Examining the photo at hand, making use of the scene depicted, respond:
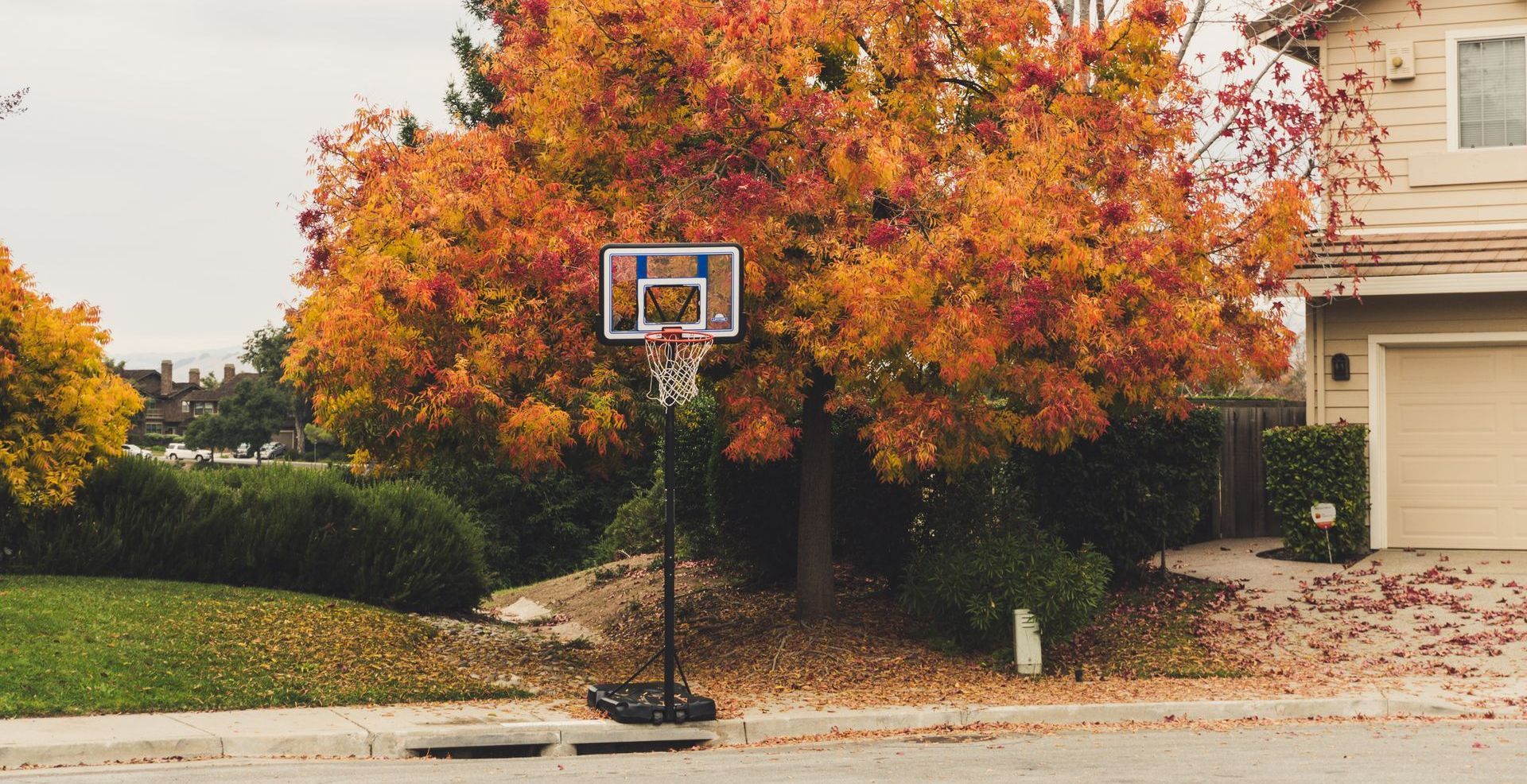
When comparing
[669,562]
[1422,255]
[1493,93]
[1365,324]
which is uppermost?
[1493,93]

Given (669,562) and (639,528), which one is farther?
(639,528)

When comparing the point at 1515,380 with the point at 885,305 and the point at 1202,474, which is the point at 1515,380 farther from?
the point at 885,305

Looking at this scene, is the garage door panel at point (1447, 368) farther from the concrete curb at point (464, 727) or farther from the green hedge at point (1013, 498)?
the concrete curb at point (464, 727)

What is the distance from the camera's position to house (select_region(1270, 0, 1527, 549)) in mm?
15820

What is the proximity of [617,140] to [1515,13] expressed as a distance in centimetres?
1128

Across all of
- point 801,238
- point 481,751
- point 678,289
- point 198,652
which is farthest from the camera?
point 198,652

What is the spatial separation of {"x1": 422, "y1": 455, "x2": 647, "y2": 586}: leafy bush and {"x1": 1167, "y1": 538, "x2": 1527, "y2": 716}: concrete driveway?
16.8 metres

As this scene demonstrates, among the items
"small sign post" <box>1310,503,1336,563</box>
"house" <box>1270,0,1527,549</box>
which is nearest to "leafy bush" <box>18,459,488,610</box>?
"small sign post" <box>1310,503,1336,563</box>

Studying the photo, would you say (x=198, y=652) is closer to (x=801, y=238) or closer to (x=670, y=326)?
(x=670, y=326)

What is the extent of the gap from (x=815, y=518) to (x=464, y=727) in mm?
4637

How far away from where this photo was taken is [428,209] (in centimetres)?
1114

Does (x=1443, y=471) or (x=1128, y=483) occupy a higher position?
(x=1443, y=471)

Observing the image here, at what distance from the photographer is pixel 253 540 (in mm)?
15688

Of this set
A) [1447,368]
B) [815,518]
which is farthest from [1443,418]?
[815,518]
